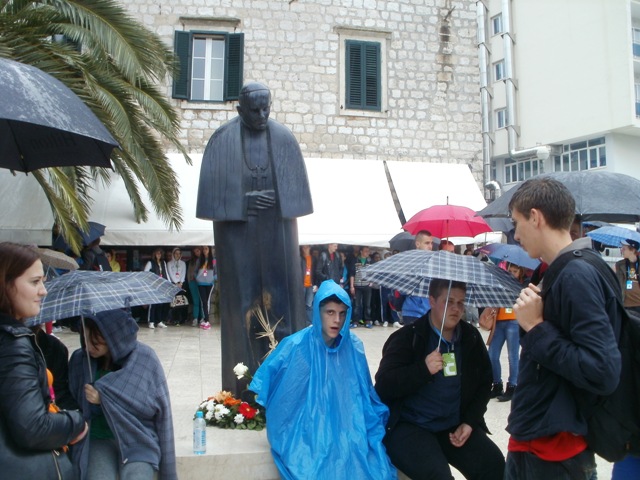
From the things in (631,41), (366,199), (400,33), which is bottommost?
(366,199)

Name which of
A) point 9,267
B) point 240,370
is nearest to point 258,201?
point 240,370

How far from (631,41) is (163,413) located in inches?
973

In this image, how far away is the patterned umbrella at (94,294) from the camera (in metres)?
2.68

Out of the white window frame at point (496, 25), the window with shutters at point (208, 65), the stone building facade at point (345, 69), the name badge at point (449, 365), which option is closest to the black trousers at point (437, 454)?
the name badge at point (449, 365)

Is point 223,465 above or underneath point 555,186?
underneath

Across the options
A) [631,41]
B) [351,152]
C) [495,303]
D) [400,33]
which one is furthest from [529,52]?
[495,303]

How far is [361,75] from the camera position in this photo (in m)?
14.2

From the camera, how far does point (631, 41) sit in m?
22.3

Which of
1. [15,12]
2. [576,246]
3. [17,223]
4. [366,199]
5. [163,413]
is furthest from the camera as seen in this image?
[366,199]

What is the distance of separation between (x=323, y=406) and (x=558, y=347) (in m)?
1.53

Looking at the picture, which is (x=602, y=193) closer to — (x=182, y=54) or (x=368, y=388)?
(x=368, y=388)

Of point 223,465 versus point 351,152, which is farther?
point 351,152

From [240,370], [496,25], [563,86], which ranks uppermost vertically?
[496,25]

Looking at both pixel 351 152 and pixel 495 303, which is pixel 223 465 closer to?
pixel 495 303
